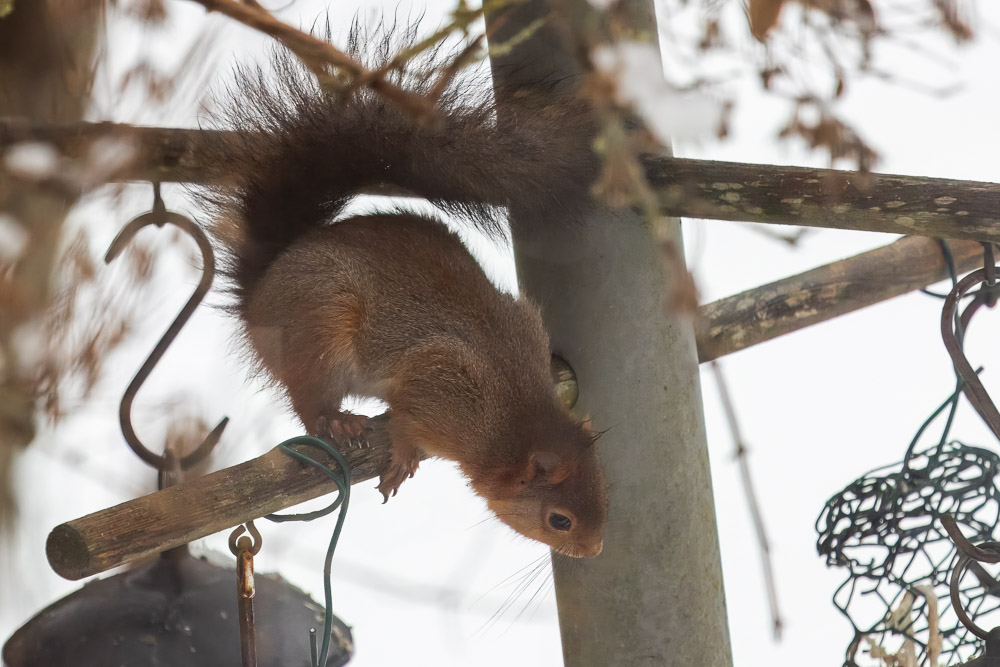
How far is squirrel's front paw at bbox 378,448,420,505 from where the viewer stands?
1310 millimetres

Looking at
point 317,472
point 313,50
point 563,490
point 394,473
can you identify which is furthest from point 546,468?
point 313,50

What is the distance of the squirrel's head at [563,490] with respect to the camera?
4.24ft

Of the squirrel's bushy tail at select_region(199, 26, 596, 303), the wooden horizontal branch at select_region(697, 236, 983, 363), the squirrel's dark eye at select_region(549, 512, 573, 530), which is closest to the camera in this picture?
the squirrel's bushy tail at select_region(199, 26, 596, 303)

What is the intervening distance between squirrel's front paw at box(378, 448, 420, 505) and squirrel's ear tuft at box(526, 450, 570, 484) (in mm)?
160

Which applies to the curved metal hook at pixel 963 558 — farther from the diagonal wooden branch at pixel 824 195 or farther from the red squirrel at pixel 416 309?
the red squirrel at pixel 416 309

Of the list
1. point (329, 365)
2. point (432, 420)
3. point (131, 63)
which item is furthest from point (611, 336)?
point (131, 63)

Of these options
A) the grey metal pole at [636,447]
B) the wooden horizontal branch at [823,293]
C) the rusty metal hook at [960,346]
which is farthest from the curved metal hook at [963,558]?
the wooden horizontal branch at [823,293]

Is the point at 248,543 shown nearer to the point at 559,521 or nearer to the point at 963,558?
the point at 559,521

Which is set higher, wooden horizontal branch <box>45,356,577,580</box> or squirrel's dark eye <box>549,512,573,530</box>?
squirrel's dark eye <box>549,512,573,530</box>

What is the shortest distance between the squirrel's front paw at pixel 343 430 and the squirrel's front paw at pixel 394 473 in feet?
0.14

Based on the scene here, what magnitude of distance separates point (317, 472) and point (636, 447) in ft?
1.47

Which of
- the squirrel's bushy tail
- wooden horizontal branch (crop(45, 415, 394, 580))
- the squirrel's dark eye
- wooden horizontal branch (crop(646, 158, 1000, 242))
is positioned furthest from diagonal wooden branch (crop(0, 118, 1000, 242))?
the squirrel's dark eye

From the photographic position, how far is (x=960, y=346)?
3.35ft

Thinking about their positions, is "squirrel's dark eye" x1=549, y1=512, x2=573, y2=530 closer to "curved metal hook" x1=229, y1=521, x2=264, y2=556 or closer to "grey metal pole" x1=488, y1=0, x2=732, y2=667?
"grey metal pole" x1=488, y1=0, x2=732, y2=667
